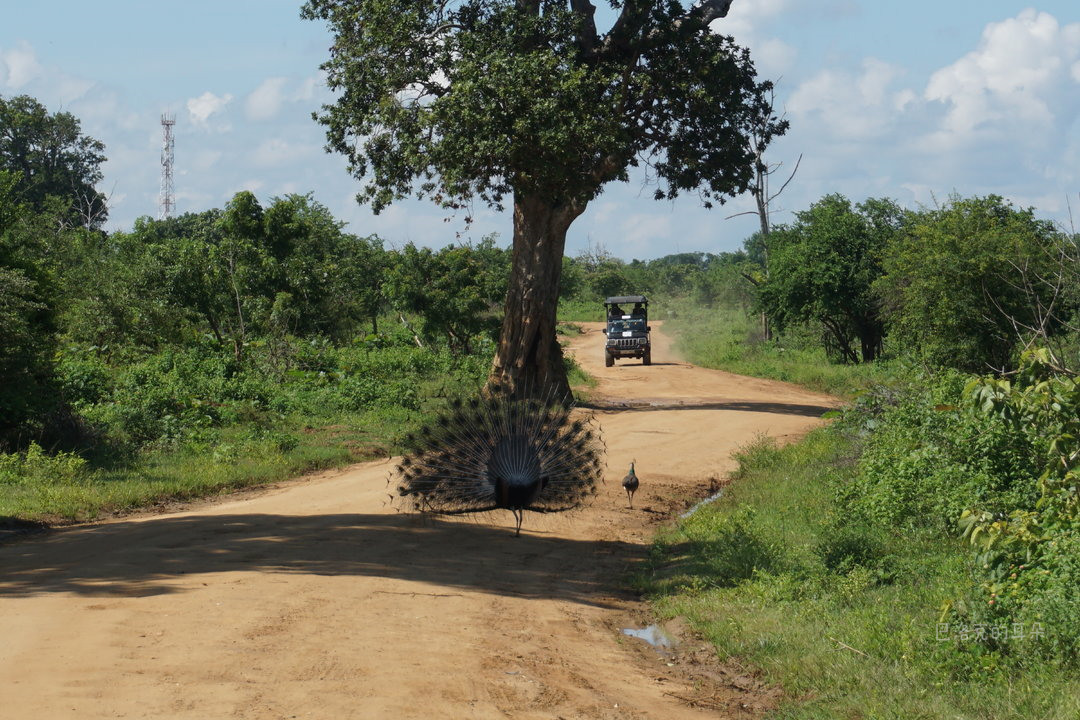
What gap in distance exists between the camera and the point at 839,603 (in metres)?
8.70

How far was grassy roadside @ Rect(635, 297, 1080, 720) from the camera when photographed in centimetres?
642

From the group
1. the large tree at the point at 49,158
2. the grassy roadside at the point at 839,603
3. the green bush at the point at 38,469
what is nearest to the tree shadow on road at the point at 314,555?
the grassy roadside at the point at 839,603

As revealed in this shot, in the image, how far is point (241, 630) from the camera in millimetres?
7438

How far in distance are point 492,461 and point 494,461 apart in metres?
0.02

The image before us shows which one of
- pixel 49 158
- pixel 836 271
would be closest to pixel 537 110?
pixel 836 271

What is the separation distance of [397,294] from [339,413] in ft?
44.5

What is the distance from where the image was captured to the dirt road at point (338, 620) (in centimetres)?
615

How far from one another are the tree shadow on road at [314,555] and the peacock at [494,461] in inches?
20.6

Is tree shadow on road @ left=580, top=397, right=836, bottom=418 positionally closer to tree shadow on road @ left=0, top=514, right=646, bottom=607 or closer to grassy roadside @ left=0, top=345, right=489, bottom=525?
grassy roadside @ left=0, top=345, right=489, bottom=525

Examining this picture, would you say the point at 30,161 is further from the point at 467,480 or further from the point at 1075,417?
the point at 1075,417

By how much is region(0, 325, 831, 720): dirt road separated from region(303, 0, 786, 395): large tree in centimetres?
923

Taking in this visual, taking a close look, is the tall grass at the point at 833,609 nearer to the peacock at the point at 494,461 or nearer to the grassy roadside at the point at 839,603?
the grassy roadside at the point at 839,603

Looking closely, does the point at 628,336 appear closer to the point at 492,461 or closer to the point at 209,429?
the point at 209,429

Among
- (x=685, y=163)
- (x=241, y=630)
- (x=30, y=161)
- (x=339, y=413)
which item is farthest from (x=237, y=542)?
(x=30, y=161)
